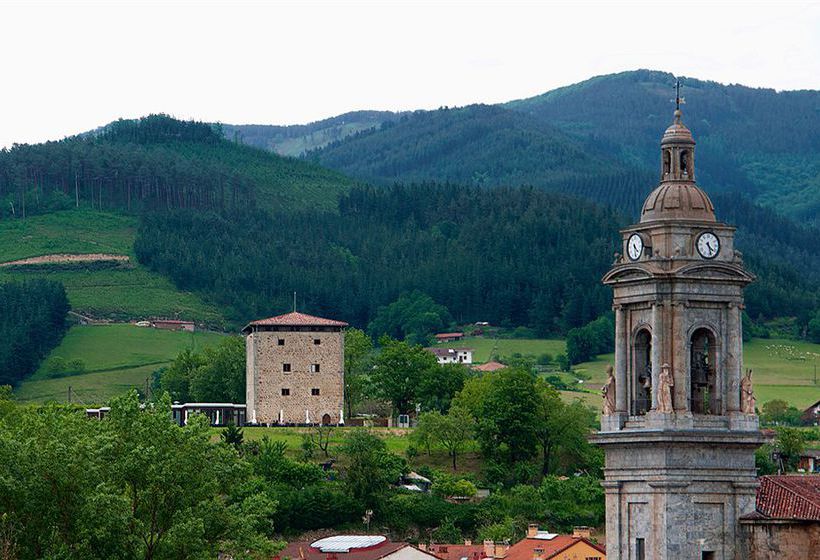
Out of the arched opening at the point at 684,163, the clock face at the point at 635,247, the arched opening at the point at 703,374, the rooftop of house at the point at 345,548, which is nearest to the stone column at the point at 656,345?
the arched opening at the point at 703,374

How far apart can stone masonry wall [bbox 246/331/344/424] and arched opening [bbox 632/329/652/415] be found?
112835 mm

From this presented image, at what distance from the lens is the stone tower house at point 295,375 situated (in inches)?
7023

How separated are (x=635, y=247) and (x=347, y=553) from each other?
56427 mm

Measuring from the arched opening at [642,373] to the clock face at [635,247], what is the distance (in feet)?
7.85

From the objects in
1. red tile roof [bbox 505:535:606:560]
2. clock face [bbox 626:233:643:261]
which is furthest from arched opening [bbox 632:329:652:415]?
red tile roof [bbox 505:535:606:560]

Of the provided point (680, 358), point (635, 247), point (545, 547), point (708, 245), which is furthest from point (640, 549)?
point (545, 547)

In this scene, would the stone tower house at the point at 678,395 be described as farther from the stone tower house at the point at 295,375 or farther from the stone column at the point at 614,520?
the stone tower house at the point at 295,375

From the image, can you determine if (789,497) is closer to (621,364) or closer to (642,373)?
(642,373)

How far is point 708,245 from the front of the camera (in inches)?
2603

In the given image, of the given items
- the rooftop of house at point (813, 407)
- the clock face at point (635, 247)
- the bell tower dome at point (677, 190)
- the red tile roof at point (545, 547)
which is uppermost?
the bell tower dome at point (677, 190)

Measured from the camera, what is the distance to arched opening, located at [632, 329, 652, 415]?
2611 inches

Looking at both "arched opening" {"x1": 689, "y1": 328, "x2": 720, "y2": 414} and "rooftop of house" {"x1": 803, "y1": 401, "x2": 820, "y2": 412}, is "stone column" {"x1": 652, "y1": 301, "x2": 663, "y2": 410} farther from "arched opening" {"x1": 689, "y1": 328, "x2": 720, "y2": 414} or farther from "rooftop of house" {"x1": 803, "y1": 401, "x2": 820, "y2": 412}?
"rooftop of house" {"x1": 803, "y1": 401, "x2": 820, "y2": 412}

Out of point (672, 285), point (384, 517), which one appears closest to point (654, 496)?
point (672, 285)

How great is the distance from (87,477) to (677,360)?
21.3 meters
